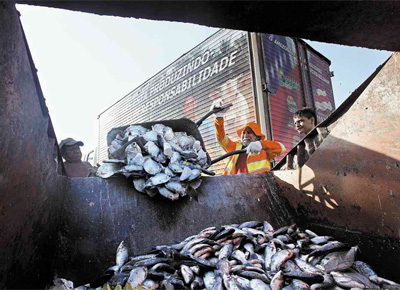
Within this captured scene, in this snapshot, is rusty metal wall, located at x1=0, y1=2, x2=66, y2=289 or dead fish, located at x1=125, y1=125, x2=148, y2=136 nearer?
rusty metal wall, located at x1=0, y1=2, x2=66, y2=289

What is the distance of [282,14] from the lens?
103 cm

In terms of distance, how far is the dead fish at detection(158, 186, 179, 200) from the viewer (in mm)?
2324

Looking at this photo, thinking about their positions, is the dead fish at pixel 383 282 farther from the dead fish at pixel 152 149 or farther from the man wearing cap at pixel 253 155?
the man wearing cap at pixel 253 155

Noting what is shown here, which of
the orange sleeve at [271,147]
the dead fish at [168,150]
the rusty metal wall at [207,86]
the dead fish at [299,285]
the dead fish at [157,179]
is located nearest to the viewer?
the dead fish at [299,285]

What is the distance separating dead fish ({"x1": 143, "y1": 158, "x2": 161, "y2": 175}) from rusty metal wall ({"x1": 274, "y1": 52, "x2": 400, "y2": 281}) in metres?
1.47

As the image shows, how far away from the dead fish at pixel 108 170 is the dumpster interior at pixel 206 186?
2.7 inches

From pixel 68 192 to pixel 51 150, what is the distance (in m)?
0.63

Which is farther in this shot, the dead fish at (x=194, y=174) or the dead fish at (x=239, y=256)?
the dead fish at (x=194, y=174)

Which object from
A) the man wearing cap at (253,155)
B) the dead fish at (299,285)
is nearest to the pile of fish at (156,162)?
the dead fish at (299,285)

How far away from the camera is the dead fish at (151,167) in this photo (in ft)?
7.80

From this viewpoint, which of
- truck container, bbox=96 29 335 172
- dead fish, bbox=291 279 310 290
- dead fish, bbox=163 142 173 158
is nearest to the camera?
dead fish, bbox=291 279 310 290

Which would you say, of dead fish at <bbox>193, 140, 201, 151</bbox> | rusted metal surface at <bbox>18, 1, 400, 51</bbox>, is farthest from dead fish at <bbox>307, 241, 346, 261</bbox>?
dead fish at <bbox>193, 140, 201, 151</bbox>

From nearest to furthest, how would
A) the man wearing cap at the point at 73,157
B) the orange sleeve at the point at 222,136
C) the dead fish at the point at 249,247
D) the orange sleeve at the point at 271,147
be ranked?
the dead fish at the point at 249,247
the man wearing cap at the point at 73,157
the orange sleeve at the point at 271,147
the orange sleeve at the point at 222,136

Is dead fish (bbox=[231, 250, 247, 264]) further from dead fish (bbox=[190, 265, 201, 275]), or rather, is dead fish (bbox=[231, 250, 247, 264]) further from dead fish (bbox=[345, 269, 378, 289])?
dead fish (bbox=[345, 269, 378, 289])
